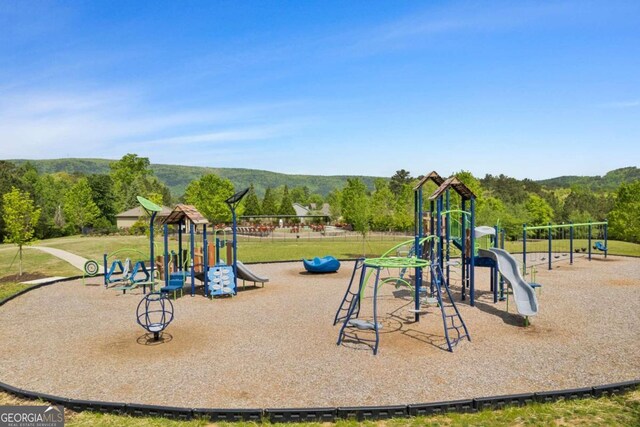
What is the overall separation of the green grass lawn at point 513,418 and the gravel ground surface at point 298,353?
0.58 m

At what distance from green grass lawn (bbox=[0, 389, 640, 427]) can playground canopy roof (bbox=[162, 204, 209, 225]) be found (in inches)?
384

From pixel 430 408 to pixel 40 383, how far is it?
6.95 meters

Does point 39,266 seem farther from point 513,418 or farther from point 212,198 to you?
point 212,198

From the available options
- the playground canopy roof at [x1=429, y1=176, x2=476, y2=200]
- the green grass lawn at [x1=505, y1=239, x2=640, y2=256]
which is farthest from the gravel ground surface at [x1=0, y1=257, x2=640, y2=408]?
the green grass lawn at [x1=505, y1=239, x2=640, y2=256]

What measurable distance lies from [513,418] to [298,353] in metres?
4.54

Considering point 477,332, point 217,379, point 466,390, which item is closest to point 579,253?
point 477,332

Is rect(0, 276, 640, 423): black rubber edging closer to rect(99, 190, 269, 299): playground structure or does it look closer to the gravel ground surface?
the gravel ground surface

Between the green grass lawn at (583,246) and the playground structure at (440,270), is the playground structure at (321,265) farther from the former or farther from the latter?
the green grass lawn at (583,246)

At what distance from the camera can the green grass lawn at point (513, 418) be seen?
6.67 metres

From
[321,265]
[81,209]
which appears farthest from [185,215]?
[81,209]

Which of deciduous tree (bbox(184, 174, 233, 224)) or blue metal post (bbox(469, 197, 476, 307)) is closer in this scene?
blue metal post (bbox(469, 197, 476, 307))

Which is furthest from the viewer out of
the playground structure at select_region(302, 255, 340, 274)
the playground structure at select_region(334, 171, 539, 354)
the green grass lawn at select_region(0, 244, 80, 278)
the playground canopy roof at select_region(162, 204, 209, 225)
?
the green grass lawn at select_region(0, 244, 80, 278)

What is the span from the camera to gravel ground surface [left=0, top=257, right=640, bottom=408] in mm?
7883

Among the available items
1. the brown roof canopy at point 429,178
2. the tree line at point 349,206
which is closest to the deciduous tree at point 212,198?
the tree line at point 349,206
